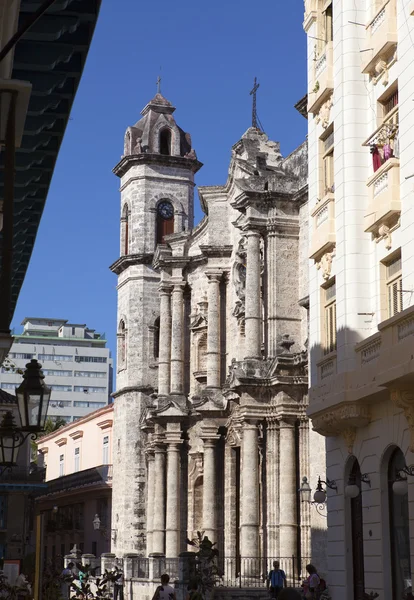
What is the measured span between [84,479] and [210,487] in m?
17.0

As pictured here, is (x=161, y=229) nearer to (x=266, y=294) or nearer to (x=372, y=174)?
(x=266, y=294)

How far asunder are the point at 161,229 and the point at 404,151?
28.6m

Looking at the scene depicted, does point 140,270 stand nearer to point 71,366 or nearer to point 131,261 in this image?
point 131,261

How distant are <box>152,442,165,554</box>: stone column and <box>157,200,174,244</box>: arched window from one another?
9.84m

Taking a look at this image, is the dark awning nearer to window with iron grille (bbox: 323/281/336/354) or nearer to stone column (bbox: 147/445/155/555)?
window with iron grille (bbox: 323/281/336/354)

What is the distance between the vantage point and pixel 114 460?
44.9m

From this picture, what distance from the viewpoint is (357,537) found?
1944 cm

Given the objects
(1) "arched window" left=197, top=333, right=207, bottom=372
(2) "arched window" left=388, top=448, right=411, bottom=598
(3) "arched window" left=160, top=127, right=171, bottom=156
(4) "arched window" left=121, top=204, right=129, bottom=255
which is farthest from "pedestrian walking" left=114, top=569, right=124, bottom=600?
(3) "arched window" left=160, top=127, right=171, bottom=156

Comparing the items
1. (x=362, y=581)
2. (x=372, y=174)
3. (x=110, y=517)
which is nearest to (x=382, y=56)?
(x=372, y=174)

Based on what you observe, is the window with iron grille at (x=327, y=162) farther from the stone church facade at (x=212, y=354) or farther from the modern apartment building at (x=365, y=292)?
the stone church facade at (x=212, y=354)

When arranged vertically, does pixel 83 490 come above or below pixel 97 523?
above

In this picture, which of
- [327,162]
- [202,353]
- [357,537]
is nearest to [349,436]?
[357,537]

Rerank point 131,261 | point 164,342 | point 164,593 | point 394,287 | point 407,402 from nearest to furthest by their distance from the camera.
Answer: point 407,402
point 394,287
point 164,593
point 164,342
point 131,261

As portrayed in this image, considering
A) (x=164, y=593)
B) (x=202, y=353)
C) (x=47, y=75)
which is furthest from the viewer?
(x=202, y=353)
